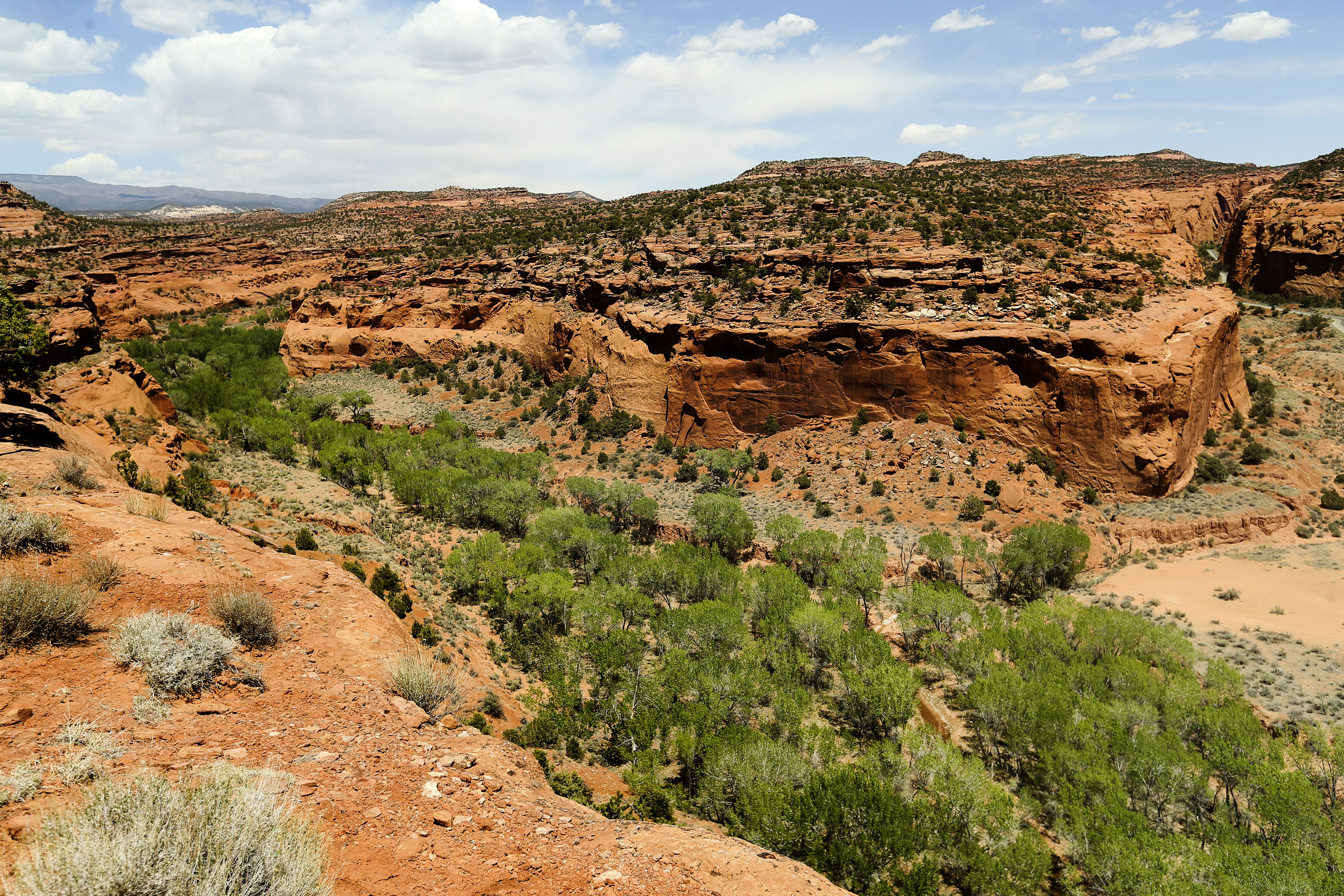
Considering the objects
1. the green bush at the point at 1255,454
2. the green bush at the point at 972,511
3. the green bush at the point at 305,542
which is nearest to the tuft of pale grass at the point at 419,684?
the green bush at the point at 305,542

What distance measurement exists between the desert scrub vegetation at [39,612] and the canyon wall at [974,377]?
1117 inches

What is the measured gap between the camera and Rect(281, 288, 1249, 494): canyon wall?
2631cm

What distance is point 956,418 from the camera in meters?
29.4

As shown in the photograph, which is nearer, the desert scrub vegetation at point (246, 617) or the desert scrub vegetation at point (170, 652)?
the desert scrub vegetation at point (170, 652)

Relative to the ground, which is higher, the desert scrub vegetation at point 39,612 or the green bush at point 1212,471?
the desert scrub vegetation at point 39,612

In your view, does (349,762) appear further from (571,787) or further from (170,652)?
(571,787)

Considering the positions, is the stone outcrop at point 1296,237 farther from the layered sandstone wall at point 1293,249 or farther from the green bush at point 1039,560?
the green bush at point 1039,560

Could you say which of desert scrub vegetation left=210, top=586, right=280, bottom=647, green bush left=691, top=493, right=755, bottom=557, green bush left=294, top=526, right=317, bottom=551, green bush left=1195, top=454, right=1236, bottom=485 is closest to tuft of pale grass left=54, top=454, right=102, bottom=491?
green bush left=294, top=526, right=317, bottom=551

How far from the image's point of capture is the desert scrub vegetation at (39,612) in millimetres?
7324

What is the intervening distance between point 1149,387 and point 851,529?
1447 centimetres

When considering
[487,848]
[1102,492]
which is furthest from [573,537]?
[1102,492]

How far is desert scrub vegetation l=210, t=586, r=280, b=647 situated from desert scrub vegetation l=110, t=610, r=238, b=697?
2.68ft

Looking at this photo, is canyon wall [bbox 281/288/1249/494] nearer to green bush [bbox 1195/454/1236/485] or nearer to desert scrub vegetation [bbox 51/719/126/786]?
green bush [bbox 1195/454/1236/485]

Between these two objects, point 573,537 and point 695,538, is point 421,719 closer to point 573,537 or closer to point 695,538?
point 573,537
